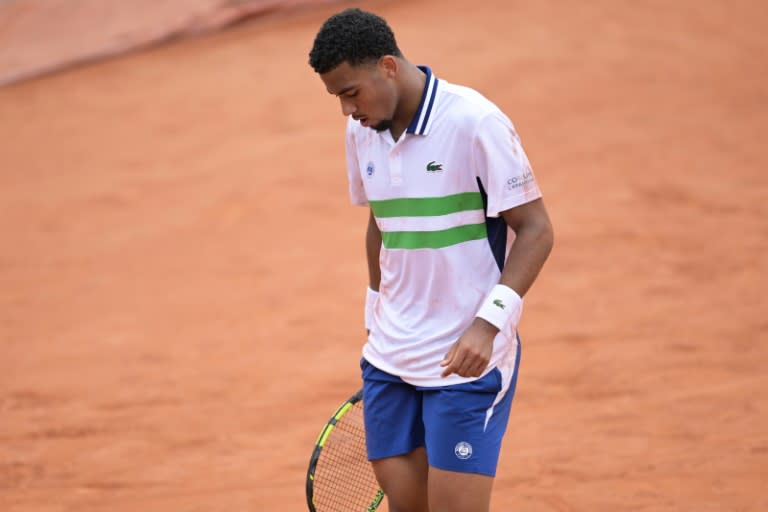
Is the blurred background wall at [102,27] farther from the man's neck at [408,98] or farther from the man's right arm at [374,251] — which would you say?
the man's neck at [408,98]

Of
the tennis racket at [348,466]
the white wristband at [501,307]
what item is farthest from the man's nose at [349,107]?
the tennis racket at [348,466]

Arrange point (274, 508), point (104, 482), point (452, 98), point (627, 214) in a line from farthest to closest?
point (627, 214) < point (104, 482) < point (274, 508) < point (452, 98)

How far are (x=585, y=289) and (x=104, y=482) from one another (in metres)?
3.67

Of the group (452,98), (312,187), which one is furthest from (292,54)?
(452,98)

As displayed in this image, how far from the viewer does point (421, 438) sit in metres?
3.26

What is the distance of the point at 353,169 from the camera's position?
11.1 ft

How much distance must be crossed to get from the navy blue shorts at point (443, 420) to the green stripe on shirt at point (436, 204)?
503 mm

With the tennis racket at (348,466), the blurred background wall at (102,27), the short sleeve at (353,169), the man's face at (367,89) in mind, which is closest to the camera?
the man's face at (367,89)

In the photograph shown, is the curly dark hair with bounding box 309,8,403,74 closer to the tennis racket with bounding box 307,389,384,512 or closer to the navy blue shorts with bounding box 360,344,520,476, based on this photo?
the navy blue shorts with bounding box 360,344,520,476

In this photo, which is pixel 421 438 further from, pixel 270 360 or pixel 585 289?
pixel 585 289

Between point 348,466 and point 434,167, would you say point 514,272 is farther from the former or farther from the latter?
point 348,466

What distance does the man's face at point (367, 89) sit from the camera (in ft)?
9.73

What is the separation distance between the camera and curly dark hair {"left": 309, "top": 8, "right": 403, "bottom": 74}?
116 inches

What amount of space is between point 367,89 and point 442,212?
0.42 meters
